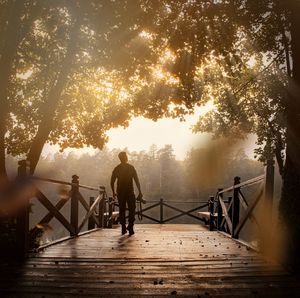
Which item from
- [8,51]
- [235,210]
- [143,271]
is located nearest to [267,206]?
[143,271]

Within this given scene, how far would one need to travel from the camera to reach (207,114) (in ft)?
90.7

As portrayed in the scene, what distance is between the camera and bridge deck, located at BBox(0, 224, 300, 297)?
4.21 m

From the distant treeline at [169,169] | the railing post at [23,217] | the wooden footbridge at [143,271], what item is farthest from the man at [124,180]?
the distant treeline at [169,169]

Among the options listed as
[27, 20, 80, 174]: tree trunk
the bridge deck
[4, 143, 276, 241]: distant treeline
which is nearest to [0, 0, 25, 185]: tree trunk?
[27, 20, 80, 174]: tree trunk

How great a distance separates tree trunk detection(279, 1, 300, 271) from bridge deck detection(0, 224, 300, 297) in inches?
14.0

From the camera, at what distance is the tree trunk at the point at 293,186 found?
17.5ft

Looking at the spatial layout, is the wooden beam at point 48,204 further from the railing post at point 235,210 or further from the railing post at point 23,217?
the railing post at point 235,210

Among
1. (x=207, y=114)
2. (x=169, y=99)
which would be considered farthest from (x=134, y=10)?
(x=207, y=114)

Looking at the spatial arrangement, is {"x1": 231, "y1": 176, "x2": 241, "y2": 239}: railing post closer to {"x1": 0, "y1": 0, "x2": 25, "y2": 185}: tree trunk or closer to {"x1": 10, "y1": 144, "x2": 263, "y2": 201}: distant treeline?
{"x1": 0, "y1": 0, "x2": 25, "y2": 185}: tree trunk

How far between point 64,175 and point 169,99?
129970 mm

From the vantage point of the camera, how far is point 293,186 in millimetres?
6008

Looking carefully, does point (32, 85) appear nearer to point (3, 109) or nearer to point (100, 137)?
point (100, 137)

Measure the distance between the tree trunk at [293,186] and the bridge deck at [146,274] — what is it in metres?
0.35

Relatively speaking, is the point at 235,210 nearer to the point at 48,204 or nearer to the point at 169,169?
the point at 48,204
